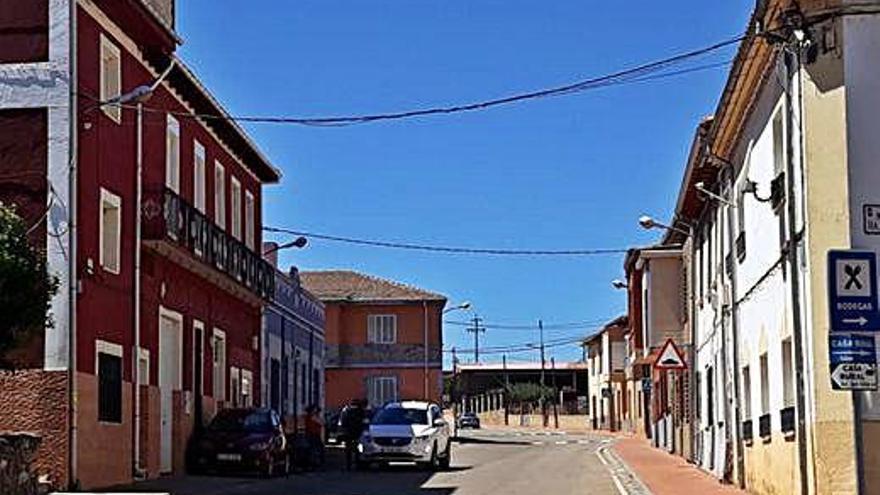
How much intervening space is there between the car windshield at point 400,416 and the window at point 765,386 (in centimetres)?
1477

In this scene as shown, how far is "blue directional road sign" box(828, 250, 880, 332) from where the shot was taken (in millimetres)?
13836

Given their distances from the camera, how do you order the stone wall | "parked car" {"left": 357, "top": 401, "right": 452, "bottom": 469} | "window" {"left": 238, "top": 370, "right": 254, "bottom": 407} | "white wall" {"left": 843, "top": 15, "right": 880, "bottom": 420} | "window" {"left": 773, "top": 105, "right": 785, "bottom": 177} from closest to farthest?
"white wall" {"left": 843, "top": 15, "right": 880, "bottom": 420} → "window" {"left": 773, "top": 105, "right": 785, "bottom": 177} → the stone wall → "parked car" {"left": 357, "top": 401, "right": 452, "bottom": 469} → "window" {"left": 238, "top": 370, "right": 254, "bottom": 407}

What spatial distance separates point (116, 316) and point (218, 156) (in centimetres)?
1066

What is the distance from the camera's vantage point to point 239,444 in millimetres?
33188

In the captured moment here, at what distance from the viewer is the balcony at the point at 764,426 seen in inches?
938

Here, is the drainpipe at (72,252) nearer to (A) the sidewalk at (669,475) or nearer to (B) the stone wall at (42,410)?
(B) the stone wall at (42,410)

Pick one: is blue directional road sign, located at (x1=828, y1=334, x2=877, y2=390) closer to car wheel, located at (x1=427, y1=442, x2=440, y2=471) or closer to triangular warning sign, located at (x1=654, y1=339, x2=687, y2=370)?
triangular warning sign, located at (x1=654, y1=339, x2=687, y2=370)

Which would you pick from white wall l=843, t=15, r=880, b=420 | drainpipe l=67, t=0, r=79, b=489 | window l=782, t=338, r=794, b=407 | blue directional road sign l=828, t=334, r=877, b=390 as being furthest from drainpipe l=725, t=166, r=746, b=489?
blue directional road sign l=828, t=334, r=877, b=390

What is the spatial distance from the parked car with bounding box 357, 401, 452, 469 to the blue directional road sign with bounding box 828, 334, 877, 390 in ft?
80.0

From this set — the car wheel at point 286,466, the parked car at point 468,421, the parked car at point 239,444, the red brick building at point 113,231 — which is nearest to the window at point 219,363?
the red brick building at point 113,231

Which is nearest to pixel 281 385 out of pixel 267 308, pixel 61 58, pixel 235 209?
pixel 267 308

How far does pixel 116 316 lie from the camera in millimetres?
28500

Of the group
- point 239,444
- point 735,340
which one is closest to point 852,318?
point 735,340

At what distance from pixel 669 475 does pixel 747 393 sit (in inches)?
289
